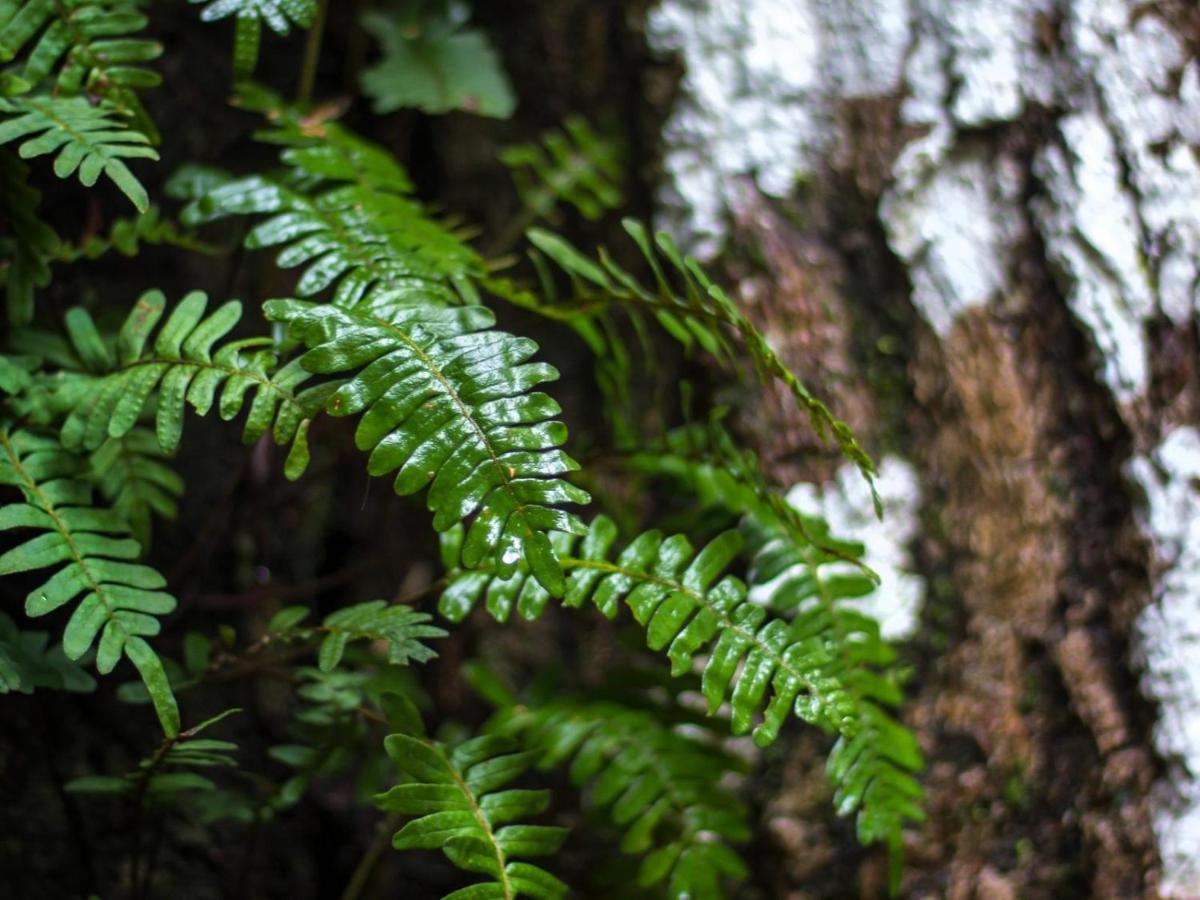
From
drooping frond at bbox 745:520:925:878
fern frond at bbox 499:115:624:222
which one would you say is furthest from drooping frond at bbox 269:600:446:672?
fern frond at bbox 499:115:624:222

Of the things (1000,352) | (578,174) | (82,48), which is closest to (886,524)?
(1000,352)

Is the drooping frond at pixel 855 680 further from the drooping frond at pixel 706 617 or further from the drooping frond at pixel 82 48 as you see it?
the drooping frond at pixel 82 48

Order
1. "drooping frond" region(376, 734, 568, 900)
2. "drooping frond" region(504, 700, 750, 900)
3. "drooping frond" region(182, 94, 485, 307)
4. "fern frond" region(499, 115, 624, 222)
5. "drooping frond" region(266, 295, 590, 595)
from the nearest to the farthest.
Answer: "drooping frond" region(266, 295, 590, 595)
"drooping frond" region(376, 734, 568, 900)
"drooping frond" region(182, 94, 485, 307)
"drooping frond" region(504, 700, 750, 900)
"fern frond" region(499, 115, 624, 222)

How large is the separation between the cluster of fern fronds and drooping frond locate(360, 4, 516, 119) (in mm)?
178

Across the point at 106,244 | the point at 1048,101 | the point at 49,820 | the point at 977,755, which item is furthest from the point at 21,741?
the point at 1048,101

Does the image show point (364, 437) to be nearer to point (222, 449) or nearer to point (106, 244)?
point (106, 244)

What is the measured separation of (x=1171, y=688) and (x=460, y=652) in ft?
4.28

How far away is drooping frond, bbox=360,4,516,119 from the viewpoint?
1.79 meters

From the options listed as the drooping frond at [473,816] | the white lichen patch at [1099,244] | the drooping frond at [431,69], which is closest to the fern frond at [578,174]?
the drooping frond at [431,69]

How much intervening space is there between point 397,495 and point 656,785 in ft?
1.91

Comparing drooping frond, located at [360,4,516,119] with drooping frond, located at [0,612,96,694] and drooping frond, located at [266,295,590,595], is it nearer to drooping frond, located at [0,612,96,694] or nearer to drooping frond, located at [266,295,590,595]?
drooping frond, located at [266,295,590,595]

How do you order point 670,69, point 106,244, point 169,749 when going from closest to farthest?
point 169,749, point 106,244, point 670,69

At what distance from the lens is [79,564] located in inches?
42.8

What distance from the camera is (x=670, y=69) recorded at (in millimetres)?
1946
